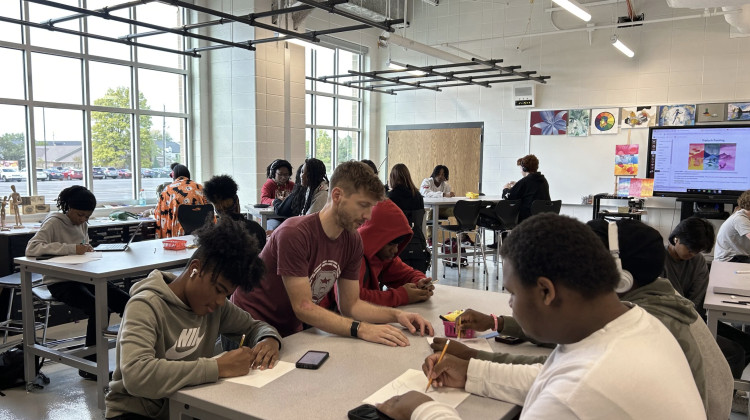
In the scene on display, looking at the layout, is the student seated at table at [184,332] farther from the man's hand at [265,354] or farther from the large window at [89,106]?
the large window at [89,106]

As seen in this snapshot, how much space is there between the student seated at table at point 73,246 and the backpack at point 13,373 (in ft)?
0.81

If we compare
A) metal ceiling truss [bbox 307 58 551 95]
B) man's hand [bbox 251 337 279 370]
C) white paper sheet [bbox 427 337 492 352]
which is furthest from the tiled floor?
metal ceiling truss [bbox 307 58 551 95]

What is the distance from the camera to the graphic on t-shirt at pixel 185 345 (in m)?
1.61

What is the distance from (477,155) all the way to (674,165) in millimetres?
3002

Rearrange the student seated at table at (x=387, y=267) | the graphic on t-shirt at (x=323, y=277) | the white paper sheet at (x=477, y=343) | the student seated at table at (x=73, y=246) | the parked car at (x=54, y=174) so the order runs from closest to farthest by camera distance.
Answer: the white paper sheet at (x=477, y=343)
the graphic on t-shirt at (x=323, y=277)
the student seated at table at (x=387, y=267)
the student seated at table at (x=73, y=246)
the parked car at (x=54, y=174)

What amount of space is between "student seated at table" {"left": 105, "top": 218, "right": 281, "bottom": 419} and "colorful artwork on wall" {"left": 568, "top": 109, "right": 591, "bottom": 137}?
7443mm

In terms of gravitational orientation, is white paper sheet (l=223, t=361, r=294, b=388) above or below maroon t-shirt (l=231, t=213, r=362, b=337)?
below

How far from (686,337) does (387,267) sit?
1.47m

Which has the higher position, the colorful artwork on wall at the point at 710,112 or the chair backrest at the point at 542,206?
the colorful artwork on wall at the point at 710,112

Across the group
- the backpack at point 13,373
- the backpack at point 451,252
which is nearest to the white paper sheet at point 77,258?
the backpack at point 13,373

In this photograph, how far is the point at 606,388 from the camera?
0.85 metres

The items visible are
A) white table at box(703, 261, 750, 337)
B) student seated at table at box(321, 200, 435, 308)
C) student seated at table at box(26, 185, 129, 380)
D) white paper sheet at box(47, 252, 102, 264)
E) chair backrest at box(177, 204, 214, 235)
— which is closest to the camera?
student seated at table at box(321, 200, 435, 308)

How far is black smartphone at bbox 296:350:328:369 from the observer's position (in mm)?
1573

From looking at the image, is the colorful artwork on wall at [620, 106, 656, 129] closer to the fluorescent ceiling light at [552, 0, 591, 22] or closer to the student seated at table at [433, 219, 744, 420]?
the fluorescent ceiling light at [552, 0, 591, 22]
